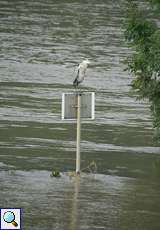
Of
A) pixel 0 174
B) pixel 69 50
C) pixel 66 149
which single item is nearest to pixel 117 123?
pixel 66 149

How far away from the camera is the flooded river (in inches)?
472

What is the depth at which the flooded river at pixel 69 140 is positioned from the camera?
12000 millimetres

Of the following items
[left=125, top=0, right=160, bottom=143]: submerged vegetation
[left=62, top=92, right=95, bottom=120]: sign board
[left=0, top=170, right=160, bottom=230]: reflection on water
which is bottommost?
[left=0, top=170, right=160, bottom=230]: reflection on water

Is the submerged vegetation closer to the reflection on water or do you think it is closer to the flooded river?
the reflection on water

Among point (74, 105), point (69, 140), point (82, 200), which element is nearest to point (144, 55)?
point (82, 200)

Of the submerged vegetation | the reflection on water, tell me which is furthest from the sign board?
the submerged vegetation

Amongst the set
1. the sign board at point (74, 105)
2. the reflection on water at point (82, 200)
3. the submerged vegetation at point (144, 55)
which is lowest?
the reflection on water at point (82, 200)

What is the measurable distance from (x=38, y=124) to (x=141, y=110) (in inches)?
160

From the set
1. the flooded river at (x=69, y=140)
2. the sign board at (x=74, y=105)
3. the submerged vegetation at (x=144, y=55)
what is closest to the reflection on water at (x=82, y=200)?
the flooded river at (x=69, y=140)

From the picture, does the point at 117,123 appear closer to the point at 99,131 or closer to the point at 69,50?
the point at 99,131

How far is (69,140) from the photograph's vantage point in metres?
18.9

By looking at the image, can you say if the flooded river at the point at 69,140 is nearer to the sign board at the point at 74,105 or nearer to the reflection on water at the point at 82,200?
the reflection on water at the point at 82,200

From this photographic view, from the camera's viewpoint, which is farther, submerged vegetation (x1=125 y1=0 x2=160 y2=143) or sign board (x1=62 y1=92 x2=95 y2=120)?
sign board (x1=62 y1=92 x2=95 y2=120)

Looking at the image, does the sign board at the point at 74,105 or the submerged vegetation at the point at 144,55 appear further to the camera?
the sign board at the point at 74,105
